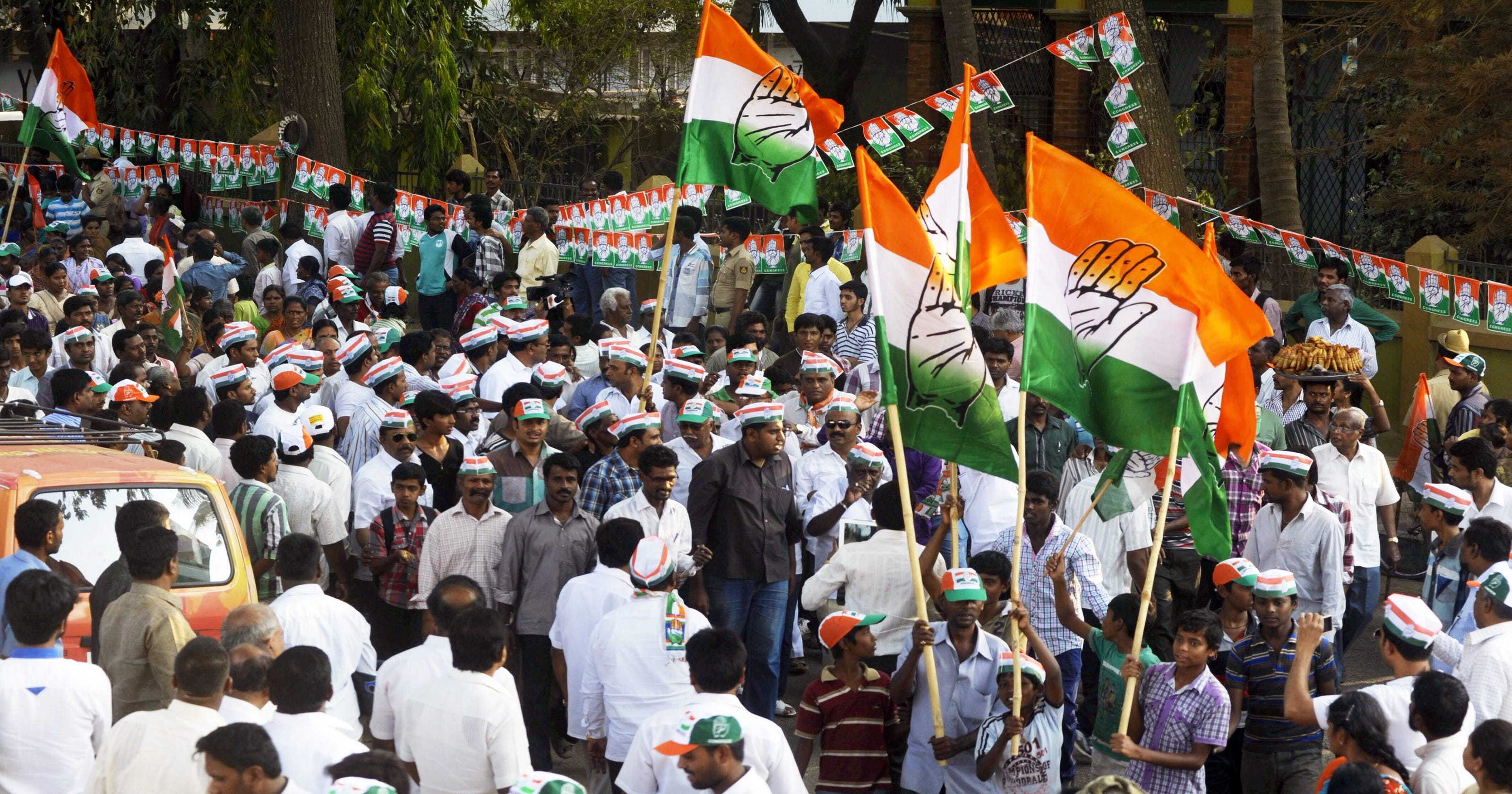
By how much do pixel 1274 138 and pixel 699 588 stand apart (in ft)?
34.0

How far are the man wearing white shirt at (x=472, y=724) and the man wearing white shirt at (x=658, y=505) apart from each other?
7.23 ft

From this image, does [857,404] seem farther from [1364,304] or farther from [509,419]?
[1364,304]

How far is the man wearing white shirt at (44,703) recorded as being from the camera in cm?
541

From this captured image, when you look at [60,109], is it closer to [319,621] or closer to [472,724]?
[319,621]

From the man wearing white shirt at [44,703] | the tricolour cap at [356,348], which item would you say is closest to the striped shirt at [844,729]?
the man wearing white shirt at [44,703]

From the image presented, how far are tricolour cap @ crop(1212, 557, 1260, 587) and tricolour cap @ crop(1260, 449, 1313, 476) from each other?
1.28 meters

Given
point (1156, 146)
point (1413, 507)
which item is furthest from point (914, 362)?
point (1156, 146)

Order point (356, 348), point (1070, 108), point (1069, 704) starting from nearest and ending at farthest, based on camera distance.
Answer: point (1069, 704) < point (356, 348) < point (1070, 108)

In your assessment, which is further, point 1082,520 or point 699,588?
point 699,588

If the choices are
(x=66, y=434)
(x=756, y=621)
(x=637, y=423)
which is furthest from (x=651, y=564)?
(x=66, y=434)

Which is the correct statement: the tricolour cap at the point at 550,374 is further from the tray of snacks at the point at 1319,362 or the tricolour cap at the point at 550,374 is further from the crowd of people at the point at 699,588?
the tray of snacks at the point at 1319,362

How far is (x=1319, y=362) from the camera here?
35.1 ft

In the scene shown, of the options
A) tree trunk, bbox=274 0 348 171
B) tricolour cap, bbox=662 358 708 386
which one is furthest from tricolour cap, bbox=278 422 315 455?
tree trunk, bbox=274 0 348 171

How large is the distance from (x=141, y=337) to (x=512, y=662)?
4.79 meters
